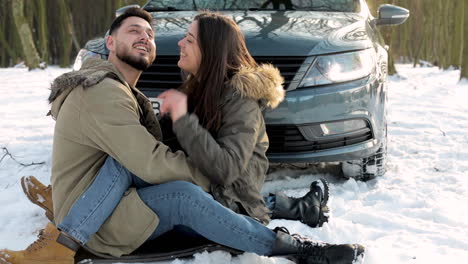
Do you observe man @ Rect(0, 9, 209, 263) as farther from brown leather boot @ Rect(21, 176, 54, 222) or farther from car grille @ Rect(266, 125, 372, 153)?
car grille @ Rect(266, 125, 372, 153)

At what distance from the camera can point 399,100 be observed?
8.98 metres

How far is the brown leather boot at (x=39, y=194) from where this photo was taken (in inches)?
120

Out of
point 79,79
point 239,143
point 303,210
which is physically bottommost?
point 303,210

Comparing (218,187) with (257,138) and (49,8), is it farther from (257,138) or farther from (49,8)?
(49,8)

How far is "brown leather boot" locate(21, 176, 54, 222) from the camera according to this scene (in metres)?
3.05

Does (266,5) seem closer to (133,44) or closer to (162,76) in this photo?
(162,76)

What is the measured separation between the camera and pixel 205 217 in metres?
2.45

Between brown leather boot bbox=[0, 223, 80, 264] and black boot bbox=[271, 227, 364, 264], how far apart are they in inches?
36.6

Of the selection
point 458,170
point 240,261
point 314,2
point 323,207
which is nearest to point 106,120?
point 240,261

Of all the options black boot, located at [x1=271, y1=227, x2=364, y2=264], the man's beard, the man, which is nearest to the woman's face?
the man's beard

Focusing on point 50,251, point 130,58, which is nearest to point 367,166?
point 130,58

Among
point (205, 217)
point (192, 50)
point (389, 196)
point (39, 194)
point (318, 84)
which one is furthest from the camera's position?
point (389, 196)

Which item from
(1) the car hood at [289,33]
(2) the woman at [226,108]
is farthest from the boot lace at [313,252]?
(1) the car hood at [289,33]

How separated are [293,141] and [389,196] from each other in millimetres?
792
